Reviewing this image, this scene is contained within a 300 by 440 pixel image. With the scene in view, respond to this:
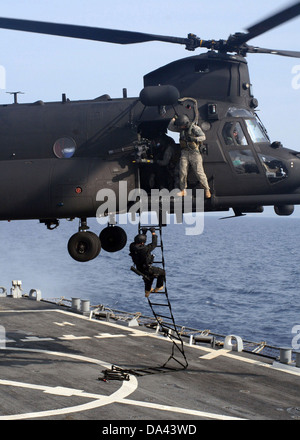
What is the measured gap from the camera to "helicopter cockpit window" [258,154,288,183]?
16625 millimetres

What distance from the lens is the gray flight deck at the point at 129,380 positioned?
16.2 m

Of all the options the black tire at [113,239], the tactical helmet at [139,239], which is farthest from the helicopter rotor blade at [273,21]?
the black tire at [113,239]

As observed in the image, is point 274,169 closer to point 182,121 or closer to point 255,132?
point 255,132

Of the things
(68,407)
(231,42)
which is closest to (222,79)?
(231,42)

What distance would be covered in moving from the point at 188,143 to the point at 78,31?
13.6ft

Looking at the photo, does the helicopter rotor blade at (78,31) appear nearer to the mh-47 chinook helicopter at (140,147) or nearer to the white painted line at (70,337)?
the mh-47 chinook helicopter at (140,147)

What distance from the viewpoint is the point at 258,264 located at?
12112cm

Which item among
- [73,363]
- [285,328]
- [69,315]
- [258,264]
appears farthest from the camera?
[258,264]

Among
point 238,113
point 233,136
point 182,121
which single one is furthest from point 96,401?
point 238,113

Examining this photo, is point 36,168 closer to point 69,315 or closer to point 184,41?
point 184,41

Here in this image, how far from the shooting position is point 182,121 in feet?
52.4

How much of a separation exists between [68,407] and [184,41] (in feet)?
34.8

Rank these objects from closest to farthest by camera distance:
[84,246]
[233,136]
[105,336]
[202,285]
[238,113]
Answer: [233,136]
[238,113]
[84,246]
[105,336]
[202,285]

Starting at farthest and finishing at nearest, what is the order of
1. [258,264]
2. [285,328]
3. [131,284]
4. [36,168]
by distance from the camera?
[258,264], [131,284], [285,328], [36,168]
